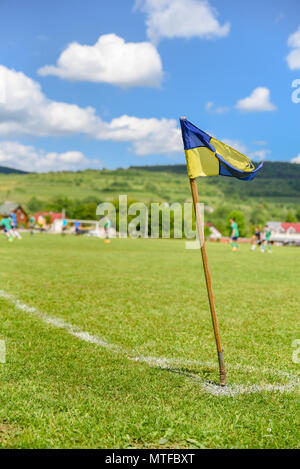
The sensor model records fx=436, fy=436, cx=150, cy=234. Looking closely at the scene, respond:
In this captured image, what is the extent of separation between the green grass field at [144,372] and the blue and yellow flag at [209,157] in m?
2.56

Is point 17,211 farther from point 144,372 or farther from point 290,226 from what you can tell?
point 144,372

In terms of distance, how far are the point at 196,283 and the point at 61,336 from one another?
25.2ft

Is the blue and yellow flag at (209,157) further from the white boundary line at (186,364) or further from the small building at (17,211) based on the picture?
the small building at (17,211)

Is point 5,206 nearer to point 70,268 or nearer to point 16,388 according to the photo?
point 70,268

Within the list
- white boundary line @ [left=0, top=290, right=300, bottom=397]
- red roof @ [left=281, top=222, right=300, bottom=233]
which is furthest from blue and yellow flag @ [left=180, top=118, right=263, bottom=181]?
red roof @ [left=281, top=222, right=300, bottom=233]

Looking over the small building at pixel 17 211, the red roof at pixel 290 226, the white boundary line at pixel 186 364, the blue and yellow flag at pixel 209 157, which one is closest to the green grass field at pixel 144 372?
the white boundary line at pixel 186 364

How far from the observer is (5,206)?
15150cm

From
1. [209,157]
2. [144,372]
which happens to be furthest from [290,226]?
[144,372]

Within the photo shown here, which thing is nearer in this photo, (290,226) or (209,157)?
(209,157)

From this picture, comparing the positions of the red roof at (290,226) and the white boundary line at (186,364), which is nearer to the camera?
the white boundary line at (186,364)

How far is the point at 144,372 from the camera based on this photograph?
5.58m

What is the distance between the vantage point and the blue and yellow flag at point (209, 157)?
537cm

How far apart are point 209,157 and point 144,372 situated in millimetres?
2843

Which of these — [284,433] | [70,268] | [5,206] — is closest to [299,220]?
[5,206]
